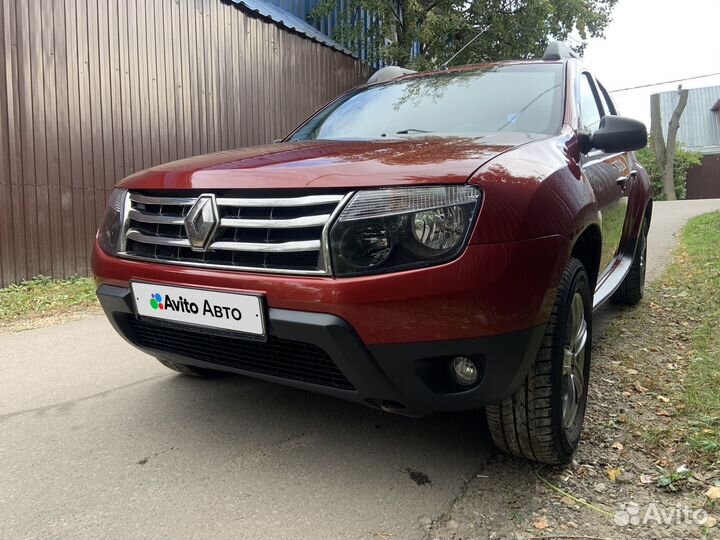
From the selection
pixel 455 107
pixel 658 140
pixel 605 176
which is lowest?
pixel 605 176

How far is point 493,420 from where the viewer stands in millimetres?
2166

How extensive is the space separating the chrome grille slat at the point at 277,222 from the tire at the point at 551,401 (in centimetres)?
88

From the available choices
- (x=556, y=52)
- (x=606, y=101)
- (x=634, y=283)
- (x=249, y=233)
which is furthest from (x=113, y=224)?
(x=634, y=283)

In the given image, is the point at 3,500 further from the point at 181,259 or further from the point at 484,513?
the point at 484,513

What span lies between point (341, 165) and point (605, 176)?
5.61ft

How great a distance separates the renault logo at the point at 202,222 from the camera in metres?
2.12

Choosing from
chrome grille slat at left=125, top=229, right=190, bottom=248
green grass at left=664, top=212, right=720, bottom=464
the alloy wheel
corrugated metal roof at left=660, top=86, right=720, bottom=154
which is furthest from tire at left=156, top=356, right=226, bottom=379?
corrugated metal roof at left=660, top=86, right=720, bottom=154

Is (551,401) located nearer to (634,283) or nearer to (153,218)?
(153,218)

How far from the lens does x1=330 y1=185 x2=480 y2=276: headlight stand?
1.85m

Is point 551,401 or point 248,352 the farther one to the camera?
point 248,352

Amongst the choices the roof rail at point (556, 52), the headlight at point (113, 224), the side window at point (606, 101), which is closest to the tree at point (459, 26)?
the side window at point (606, 101)

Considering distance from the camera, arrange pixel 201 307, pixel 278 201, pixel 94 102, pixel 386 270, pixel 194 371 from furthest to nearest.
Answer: pixel 94 102 → pixel 194 371 → pixel 201 307 → pixel 278 201 → pixel 386 270

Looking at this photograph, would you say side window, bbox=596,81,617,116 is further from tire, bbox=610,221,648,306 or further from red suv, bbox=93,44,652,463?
red suv, bbox=93,44,652,463

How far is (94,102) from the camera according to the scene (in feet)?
21.7
